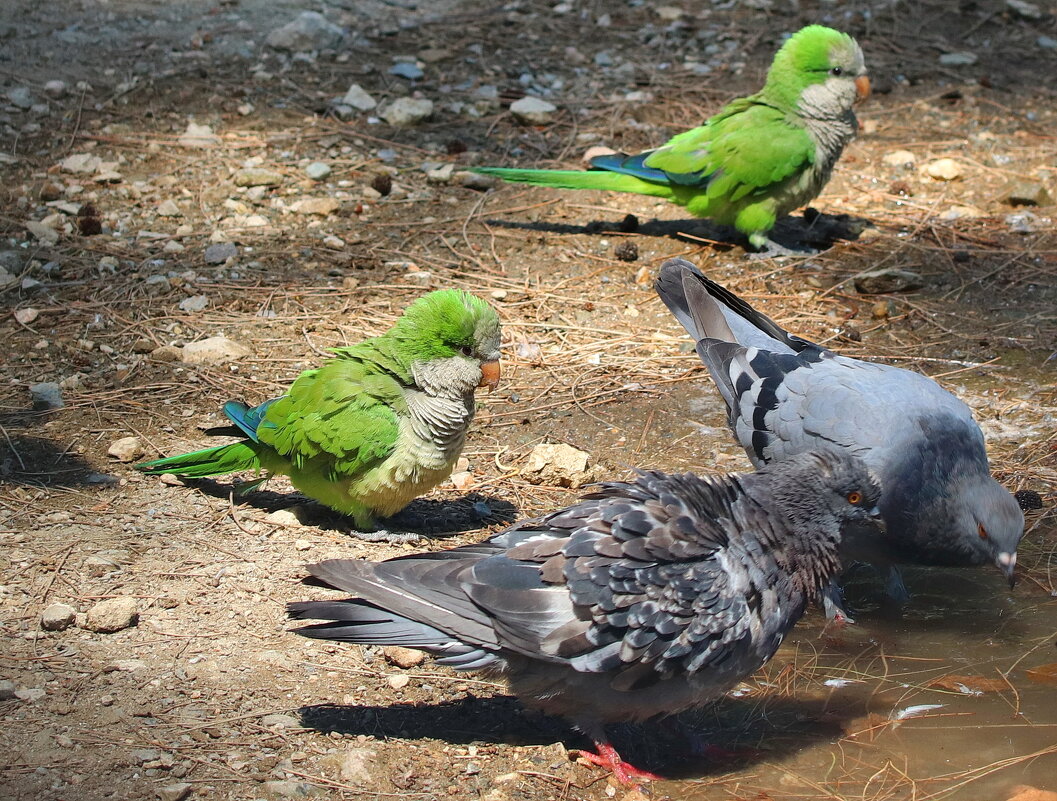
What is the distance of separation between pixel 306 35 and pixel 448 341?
5.21 m

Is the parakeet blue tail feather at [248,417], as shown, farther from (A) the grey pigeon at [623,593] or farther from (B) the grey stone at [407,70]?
(B) the grey stone at [407,70]

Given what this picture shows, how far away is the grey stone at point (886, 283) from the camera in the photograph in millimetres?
6059

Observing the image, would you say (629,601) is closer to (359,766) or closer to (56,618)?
(359,766)

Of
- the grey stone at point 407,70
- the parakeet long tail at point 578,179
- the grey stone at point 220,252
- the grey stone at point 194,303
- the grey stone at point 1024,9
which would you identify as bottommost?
the grey stone at point 194,303

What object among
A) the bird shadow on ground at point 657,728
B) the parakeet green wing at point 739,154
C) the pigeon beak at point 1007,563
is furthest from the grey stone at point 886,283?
the bird shadow on ground at point 657,728

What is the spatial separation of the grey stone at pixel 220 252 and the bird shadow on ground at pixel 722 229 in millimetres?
1636

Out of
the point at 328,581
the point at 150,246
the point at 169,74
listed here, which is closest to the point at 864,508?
the point at 328,581

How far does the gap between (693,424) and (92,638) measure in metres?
2.86

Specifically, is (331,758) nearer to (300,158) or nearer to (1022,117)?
(300,158)

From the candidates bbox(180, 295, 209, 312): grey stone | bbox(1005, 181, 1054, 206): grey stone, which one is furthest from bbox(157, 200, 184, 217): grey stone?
bbox(1005, 181, 1054, 206): grey stone

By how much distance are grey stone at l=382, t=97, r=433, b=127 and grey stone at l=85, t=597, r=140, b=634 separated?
4916 millimetres

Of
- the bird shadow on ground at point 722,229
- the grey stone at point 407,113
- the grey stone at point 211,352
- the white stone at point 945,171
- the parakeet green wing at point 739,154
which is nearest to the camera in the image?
the grey stone at point 211,352

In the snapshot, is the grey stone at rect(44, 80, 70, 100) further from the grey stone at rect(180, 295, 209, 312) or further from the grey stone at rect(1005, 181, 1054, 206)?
the grey stone at rect(1005, 181, 1054, 206)

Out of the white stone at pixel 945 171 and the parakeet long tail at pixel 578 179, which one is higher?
the white stone at pixel 945 171
